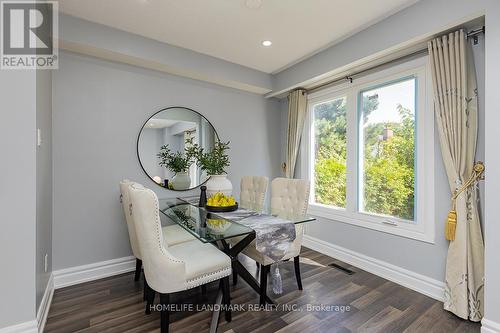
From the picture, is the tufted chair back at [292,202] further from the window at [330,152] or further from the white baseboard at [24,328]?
the white baseboard at [24,328]

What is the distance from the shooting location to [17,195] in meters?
1.47

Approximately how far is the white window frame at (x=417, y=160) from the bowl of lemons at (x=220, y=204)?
1.58 metres

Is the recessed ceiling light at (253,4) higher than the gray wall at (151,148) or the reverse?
higher

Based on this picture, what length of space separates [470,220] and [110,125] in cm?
359

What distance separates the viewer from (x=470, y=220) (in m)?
1.97

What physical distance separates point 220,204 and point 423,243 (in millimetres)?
2033

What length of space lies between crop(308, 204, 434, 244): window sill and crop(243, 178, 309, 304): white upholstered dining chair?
0.97 m

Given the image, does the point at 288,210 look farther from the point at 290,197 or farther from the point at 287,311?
the point at 287,311

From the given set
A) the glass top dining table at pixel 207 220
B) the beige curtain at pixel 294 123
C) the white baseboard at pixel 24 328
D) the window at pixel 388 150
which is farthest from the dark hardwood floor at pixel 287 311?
the beige curtain at pixel 294 123

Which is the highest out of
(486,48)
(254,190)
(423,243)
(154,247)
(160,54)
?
(160,54)

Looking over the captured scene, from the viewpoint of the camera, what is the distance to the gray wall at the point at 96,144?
2.45 meters

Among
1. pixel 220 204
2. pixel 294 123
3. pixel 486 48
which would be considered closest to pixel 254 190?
pixel 220 204

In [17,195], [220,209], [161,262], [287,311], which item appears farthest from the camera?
[220,209]

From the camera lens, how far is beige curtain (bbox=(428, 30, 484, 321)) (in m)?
1.93
